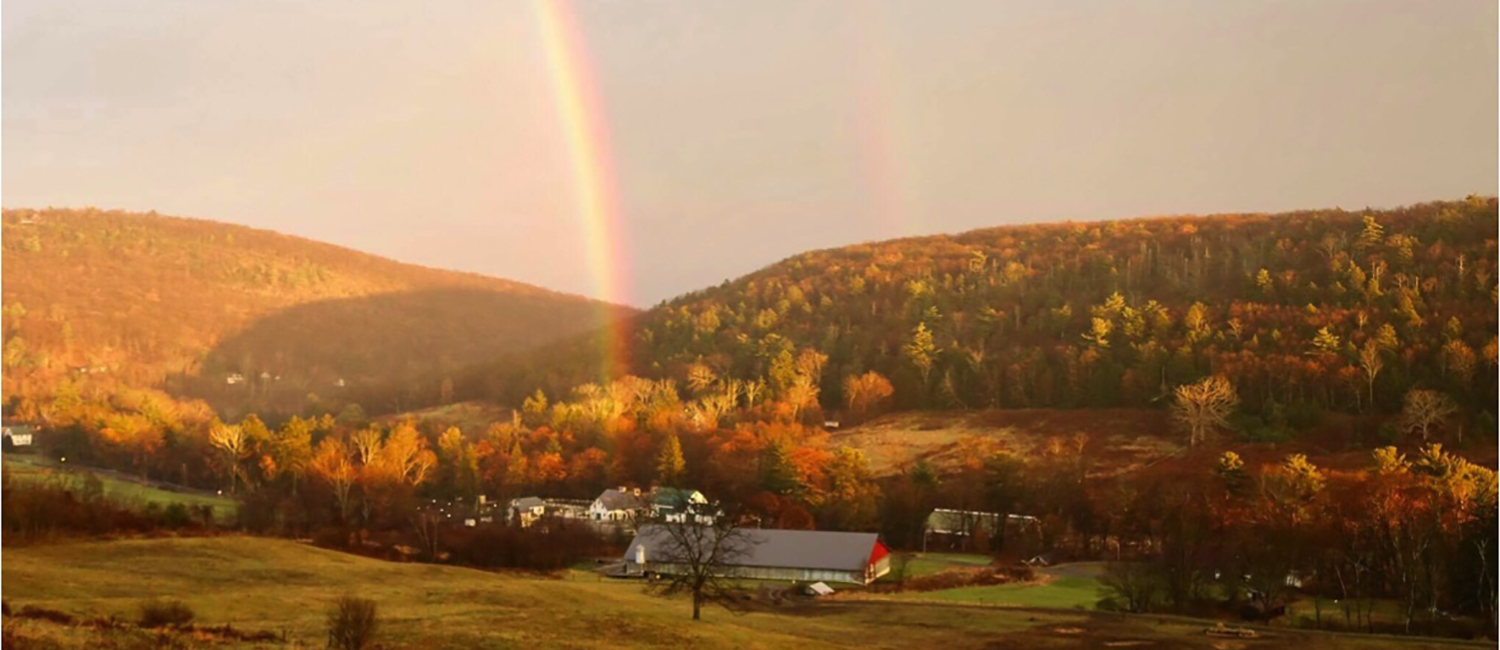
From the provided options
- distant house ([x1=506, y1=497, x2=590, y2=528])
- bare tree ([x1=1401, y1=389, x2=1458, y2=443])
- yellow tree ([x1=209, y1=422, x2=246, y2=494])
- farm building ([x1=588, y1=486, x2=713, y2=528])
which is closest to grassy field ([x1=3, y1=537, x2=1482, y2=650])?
farm building ([x1=588, y1=486, x2=713, y2=528])

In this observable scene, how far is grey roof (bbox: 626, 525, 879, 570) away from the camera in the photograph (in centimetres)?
5431

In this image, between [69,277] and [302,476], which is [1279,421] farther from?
[69,277]

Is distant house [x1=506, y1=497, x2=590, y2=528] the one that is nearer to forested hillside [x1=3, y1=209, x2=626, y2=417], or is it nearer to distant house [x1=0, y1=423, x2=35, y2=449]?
distant house [x1=0, y1=423, x2=35, y2=449]

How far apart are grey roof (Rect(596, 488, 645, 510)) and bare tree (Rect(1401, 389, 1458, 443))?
47194mm

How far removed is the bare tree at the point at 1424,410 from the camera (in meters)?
75.2

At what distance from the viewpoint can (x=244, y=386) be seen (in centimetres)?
14350

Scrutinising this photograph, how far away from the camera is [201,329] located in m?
160

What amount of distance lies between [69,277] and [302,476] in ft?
356

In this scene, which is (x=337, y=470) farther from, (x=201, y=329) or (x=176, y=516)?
(x=201, y=329)

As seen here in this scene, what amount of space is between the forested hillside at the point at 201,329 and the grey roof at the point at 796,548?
73.3 meters

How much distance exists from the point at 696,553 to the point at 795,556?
427 inches

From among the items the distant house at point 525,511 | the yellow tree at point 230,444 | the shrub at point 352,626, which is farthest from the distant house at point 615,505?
the shrub at point 352,626

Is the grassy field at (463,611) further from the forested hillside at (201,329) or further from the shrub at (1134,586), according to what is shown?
the forested hillside at (201,329)

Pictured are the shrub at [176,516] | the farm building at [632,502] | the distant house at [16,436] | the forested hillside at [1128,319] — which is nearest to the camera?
the shrub at [176,516]
